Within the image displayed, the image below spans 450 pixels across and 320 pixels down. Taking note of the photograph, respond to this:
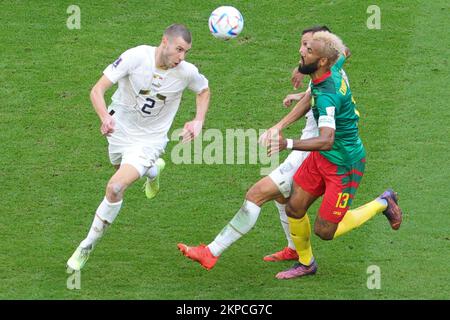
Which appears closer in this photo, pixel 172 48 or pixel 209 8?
pixel 172 48

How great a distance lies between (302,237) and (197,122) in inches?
55.1

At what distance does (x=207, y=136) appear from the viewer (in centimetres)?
1290

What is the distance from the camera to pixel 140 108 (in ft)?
35.2

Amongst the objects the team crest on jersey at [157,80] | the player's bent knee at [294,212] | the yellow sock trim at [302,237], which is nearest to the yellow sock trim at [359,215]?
the yellow sock trim at [302,237]

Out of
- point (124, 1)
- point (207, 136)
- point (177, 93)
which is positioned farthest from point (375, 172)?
point (124, 1)

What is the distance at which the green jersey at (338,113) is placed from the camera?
973 cm

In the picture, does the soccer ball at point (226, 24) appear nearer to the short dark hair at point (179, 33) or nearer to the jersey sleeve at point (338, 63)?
the short dark hair at point (179, 33)

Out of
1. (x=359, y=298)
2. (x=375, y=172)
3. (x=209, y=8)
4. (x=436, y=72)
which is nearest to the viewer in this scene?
(x=359, y=298)

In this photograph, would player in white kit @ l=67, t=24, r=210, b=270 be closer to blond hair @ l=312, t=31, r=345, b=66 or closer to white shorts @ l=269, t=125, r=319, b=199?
white shorts @ l=269, t=125, r=319, b=199

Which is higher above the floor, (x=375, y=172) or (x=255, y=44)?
(x=255, y=44)

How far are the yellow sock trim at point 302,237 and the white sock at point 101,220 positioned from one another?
157cm

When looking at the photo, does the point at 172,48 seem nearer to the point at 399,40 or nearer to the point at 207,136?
the point at 207,136

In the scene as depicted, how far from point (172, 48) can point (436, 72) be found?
16.4 feet

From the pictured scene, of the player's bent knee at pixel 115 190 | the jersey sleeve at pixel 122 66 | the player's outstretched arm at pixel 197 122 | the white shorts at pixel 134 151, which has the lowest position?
the player's bent knee at pixel 115 190
